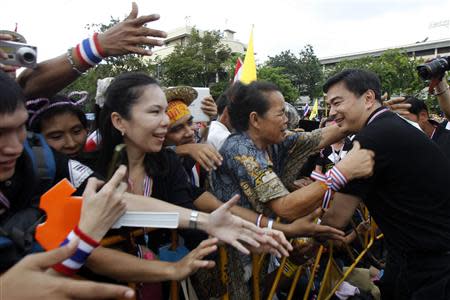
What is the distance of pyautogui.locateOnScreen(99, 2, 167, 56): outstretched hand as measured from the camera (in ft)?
6.45

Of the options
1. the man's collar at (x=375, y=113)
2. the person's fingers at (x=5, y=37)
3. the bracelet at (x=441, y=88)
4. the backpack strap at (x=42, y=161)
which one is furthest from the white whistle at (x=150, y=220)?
the bracelet at (x=441, y=88)

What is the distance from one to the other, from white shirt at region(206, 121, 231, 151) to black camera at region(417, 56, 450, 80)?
1805 millimetres

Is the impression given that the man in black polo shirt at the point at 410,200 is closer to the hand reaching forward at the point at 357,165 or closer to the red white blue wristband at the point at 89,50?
the hand reaching forward at the point at 357,165

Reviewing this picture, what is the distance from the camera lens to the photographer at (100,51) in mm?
1970

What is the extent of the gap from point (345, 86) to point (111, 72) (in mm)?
20790

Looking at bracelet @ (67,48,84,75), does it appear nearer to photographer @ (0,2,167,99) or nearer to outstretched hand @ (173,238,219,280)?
photographer @ (0,2,167,99)

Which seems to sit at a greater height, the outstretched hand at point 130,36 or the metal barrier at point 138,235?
the outstretched hand at point 130,36

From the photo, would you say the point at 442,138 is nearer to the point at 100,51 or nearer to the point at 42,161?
the point at 100,51

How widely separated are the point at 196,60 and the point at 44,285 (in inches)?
1153

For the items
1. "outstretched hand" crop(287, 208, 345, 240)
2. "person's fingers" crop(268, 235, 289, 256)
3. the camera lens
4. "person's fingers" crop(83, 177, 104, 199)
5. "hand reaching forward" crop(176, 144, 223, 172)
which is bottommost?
"outstretched hand" crop(287, 208, 345, 240)

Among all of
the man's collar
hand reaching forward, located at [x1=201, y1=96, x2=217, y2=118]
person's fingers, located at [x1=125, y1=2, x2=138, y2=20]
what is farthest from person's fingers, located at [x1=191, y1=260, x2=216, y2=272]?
hand reaching forward, located at [x1=201, y1=96, x2=217, y2=118]

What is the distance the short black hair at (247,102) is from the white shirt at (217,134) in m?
0.67

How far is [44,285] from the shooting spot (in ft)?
3.22

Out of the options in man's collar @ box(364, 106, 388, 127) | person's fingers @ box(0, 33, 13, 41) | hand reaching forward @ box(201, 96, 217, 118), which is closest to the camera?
person's fingers @ box(0, 33, 13, 41)
